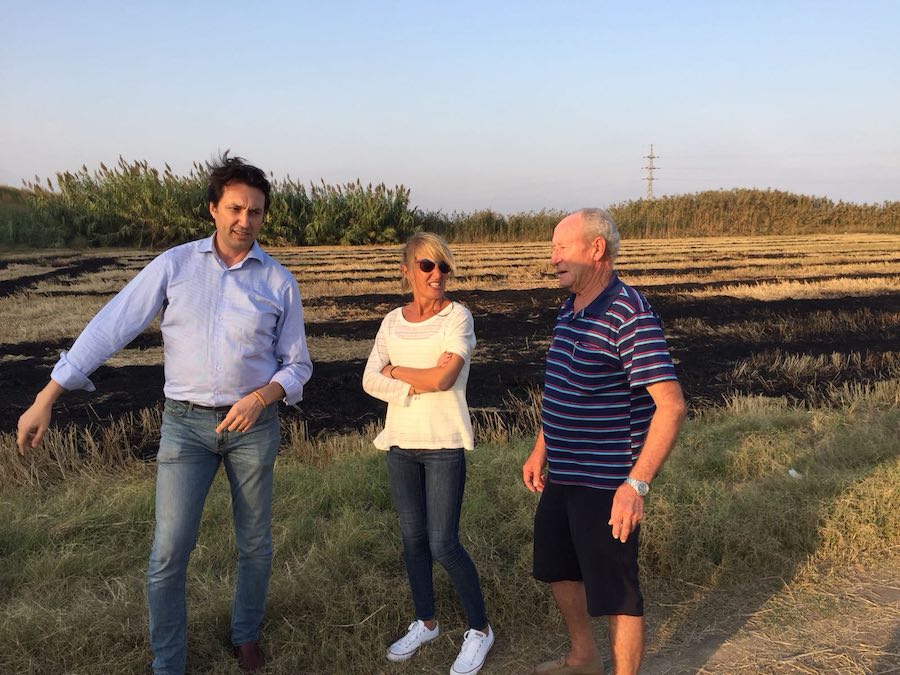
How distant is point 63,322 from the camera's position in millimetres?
10688

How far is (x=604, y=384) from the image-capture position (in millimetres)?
2576

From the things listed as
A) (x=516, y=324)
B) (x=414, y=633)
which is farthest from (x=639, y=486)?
(x=516, y=324)

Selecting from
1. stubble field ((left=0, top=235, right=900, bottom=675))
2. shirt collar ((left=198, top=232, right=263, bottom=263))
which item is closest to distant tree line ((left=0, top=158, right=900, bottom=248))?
stubble field ((left=0, top=235, right=900, bottom=675))

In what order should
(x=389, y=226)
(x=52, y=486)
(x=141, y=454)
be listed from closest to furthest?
(x=52, y=486) < (x=141, y=454) < (x=389, y=226)

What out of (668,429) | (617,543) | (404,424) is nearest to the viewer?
(668,429)

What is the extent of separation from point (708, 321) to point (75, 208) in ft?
72.3

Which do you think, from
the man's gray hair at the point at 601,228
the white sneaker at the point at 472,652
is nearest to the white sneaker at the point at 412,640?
the white sneaker at the point at 472,652

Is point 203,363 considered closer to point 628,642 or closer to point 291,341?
point 291,341

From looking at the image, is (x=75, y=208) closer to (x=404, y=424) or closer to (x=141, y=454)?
(x=141, y=454)

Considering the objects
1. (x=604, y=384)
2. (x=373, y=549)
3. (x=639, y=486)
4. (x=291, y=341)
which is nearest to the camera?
(x=639, y=486)

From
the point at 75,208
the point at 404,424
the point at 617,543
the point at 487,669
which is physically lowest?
the point at 487,669

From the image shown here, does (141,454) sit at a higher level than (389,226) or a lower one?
lower

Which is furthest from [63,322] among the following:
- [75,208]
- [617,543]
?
[75,208]

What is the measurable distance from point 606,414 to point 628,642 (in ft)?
2.67
